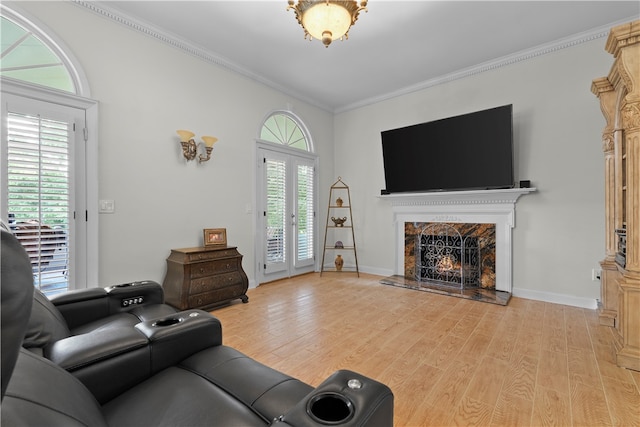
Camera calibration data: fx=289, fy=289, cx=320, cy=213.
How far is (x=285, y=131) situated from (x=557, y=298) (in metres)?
4.41

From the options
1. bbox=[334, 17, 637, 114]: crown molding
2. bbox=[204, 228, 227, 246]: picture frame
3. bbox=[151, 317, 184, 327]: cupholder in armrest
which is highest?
bbox=[334, 17, 637, 114]: crown molding

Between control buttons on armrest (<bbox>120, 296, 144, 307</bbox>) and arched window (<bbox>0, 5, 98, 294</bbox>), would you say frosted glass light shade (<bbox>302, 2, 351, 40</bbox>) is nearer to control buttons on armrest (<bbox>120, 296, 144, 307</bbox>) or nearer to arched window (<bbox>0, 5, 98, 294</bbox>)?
arched window (<bbox>0, 5, 98, 294</bbox>)

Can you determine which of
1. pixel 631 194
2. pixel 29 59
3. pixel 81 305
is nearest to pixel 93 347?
pixel 81 305

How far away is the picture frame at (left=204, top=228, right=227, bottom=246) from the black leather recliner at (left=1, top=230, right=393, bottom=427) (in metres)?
2.15

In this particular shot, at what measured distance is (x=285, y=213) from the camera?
4750 millimetres

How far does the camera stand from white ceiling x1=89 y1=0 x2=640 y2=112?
2885 millimetres

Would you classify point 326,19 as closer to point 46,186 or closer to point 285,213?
point 46,186

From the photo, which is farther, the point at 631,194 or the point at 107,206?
the point at 107,206

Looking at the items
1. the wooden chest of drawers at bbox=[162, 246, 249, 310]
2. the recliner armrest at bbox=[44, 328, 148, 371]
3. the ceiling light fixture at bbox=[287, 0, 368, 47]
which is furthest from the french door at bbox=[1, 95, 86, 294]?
the ceiling light fixture at bbox=[287, 0, 368, 47]

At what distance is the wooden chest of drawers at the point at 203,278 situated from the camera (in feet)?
10.1

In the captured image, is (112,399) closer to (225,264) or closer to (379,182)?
(225,264)

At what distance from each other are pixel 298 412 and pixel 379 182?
457 centimetres

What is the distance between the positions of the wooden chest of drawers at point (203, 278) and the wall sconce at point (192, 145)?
1.12 meters

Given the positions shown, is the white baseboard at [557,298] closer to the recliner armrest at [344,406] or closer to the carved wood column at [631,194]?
the carved wood column at [631,194]
